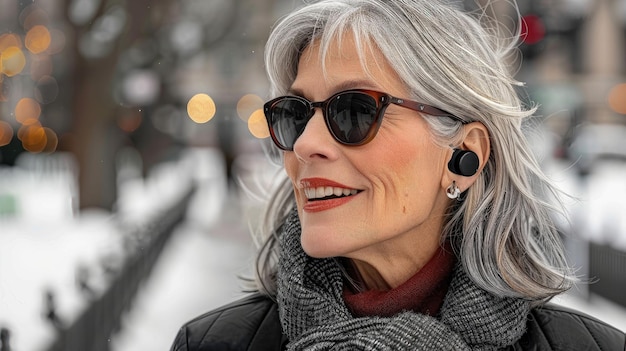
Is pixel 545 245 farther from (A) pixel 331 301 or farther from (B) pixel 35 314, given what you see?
(B) pixel 35 314

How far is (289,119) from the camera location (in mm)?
2051

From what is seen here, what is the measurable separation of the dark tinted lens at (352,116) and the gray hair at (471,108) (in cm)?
10

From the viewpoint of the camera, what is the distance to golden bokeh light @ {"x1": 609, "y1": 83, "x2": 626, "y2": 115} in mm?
52594

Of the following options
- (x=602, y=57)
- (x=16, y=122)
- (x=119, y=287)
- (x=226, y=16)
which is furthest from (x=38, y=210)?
(x=602, y=57)

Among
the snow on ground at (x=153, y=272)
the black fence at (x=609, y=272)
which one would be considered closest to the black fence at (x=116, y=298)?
the snow on ground at (x=153, y=272)

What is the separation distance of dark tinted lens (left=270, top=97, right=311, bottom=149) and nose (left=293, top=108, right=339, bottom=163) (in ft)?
0.16

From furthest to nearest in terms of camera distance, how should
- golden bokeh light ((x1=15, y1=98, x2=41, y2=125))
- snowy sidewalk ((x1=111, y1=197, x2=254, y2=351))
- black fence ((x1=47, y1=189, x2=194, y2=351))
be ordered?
golden bokeh light ((x1=15, y1=98, x2=41, y2=125)) → snowy sidewalk ((x1=111, y1=197, x2=254, y2=351)) → black fence ((x1=47, y1=189, x2=194, y2=351))

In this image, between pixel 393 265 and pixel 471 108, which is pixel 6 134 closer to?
pixel 393 265

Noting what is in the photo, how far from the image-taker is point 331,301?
1.99m

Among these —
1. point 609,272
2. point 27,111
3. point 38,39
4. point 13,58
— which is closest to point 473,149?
point 609,272

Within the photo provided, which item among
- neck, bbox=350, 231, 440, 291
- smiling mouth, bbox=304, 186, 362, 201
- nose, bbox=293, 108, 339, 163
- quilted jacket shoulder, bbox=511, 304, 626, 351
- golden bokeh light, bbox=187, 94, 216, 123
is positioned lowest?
golden bokeh light, bbox=187, 94, 216, 123

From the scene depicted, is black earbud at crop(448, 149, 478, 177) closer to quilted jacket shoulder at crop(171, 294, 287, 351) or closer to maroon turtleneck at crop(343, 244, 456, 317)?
maroon turtleneck at crop(343, 244, 456, 317)

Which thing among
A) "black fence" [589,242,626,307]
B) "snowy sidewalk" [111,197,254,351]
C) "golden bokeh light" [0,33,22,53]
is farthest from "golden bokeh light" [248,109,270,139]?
"golden bokeh light" [0,33,22,53]

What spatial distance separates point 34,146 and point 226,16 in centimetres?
1506
